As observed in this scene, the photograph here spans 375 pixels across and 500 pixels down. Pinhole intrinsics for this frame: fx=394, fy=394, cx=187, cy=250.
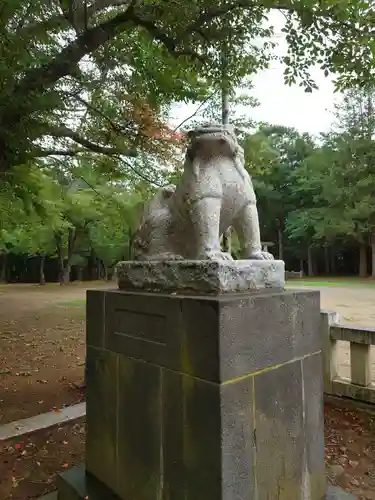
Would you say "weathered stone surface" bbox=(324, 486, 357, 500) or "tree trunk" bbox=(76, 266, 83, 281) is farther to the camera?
"tree trunk" bbox=(76, 266, 83, 281)

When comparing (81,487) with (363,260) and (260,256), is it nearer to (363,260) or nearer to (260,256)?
(260,256)

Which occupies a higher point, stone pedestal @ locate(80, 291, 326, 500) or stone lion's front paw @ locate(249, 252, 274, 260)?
stone lion's front paw @ locate(249, 252, 274, 260)

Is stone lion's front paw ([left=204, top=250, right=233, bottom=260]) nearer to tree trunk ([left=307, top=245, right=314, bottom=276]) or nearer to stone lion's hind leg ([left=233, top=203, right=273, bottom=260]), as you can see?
stone lion's hind leg ([left=233, top=203, right=273, bottom=260])

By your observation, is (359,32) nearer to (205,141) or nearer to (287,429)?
(205,141)

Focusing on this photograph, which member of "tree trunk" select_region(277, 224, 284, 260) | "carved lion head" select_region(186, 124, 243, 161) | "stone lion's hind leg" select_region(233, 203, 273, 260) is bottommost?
"stone lion's hind leg" select_region(233, 203, 273, 260)

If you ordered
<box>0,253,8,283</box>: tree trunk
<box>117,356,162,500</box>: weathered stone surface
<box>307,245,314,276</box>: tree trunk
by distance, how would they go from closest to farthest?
<box>117,356,162,500</box>: weathered stone surface, <box>0,253,8,283</box>: tree trunk, <box>307,245,314,276</box>: tree trunk

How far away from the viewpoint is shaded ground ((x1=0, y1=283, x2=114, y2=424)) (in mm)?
4531

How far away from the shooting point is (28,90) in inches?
196

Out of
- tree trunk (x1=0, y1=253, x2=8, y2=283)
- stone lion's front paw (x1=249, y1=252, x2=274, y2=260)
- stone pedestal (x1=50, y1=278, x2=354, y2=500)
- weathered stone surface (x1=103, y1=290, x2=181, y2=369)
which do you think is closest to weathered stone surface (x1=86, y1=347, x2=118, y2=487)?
stone pedestal (x1=50, y1=278, x2=354, y2=500)

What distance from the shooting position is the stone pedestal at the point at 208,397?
1820 millimetres

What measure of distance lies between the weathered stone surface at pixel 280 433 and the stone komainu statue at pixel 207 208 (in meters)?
0.69

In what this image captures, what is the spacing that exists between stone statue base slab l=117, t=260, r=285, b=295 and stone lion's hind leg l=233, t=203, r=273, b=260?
0.54 feet

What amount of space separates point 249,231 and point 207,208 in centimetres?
37

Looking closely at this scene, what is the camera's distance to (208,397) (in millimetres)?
1819
